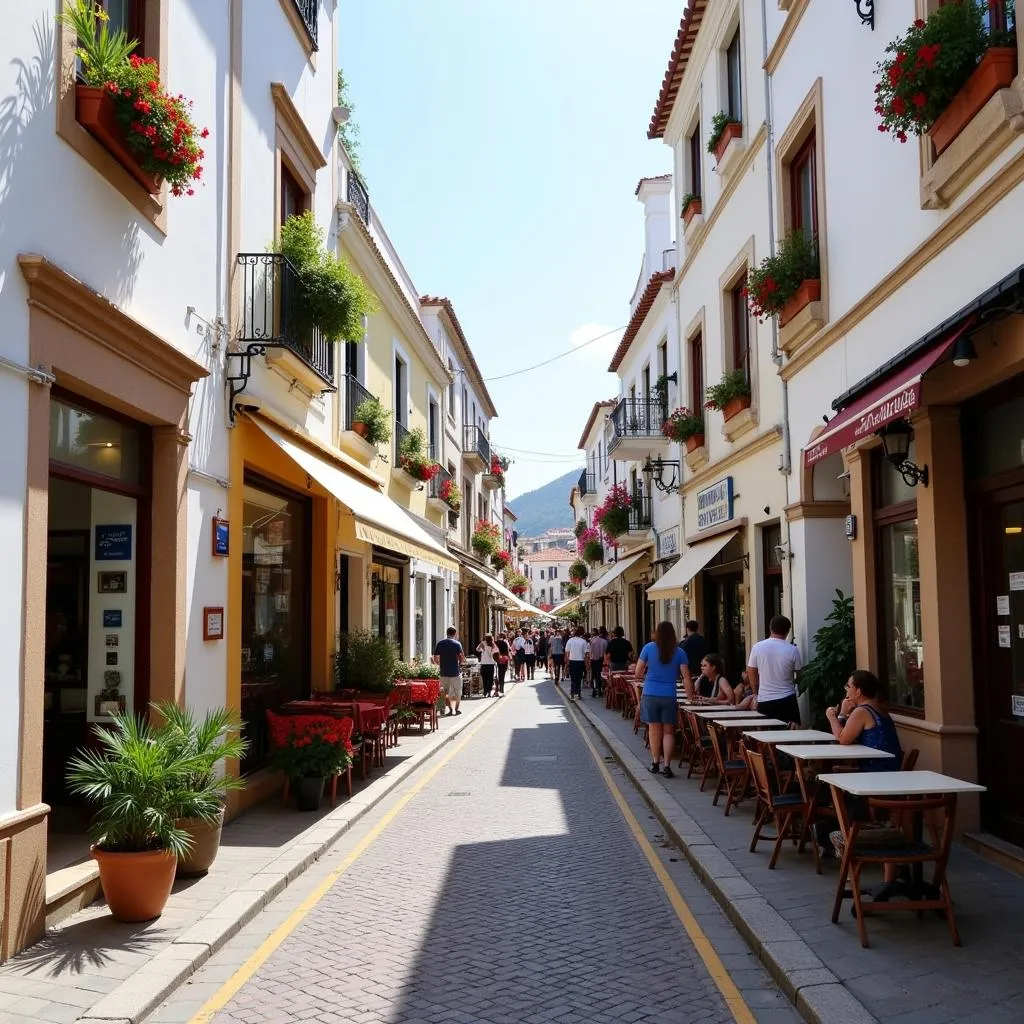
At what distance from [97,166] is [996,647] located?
7.23 m

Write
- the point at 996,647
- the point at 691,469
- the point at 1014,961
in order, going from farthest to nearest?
the point at 691,469
the point at 996,647
the point at 1014,961

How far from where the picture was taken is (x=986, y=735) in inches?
300

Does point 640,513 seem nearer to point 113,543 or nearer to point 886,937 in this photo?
point 113,543

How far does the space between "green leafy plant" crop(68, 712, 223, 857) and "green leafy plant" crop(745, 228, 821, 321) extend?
7.91 meters

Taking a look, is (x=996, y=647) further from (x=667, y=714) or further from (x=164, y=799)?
(x=164, y=799)

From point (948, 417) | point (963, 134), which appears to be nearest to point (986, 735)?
point (948, 417)

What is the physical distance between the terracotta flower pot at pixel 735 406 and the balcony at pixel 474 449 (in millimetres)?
18759

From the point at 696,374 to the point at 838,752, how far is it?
12.4 m

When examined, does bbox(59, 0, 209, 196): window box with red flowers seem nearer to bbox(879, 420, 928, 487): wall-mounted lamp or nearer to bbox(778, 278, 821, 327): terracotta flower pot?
bbox(879, 420, 928, 487): wall-mounted lamp

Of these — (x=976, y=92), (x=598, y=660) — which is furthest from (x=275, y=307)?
(x=598, y=660)

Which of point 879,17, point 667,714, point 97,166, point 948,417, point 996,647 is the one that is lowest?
point 667,714

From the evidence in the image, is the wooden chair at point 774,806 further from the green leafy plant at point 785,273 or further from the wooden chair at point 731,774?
the green leafy plant at point 785,273

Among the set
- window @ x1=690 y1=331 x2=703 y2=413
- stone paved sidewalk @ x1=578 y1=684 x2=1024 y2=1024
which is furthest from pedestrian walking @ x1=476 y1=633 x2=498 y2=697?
stone paved sidewalk @ x1=578 y1=684 x2=1024 y2=1024

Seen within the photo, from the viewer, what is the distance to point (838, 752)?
6.68 metres
